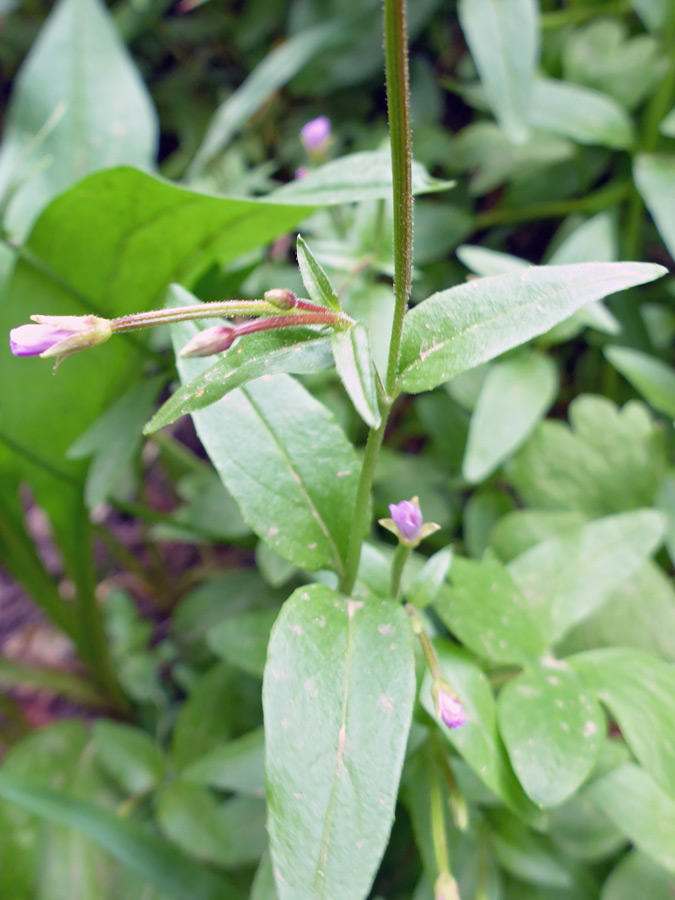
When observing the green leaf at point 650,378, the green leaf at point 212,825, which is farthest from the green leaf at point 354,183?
the green leaf at point 212,825

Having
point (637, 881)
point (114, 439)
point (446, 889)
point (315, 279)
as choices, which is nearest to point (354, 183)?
point (315, 279)

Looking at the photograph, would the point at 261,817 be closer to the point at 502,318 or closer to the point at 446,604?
the point at 446,604

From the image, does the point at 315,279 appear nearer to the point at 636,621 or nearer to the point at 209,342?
the point at 209,342

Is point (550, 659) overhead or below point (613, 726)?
overhead

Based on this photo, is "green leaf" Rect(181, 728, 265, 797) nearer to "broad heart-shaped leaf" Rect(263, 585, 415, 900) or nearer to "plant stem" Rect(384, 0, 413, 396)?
"broad heart-shaped leaf" Rect(263, 585, 415, 900)

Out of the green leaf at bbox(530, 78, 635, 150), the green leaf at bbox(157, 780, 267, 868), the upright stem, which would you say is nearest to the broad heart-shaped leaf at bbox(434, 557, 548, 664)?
the upright stem

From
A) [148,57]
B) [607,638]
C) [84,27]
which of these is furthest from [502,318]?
[148,57]
